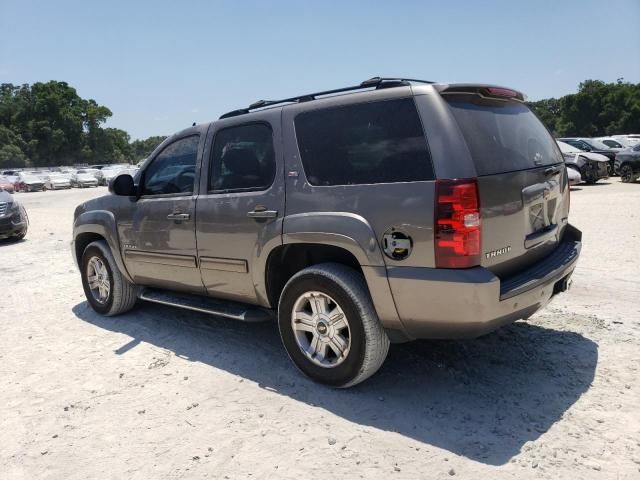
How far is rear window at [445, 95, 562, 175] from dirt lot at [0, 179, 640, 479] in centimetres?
147

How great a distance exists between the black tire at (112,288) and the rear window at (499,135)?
3766 millimetres

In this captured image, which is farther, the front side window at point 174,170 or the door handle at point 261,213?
the front side window at point 174,170

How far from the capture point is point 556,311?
4.90m

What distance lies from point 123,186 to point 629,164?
1912cm

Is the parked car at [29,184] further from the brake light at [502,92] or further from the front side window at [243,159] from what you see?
the brake light at [502,92]

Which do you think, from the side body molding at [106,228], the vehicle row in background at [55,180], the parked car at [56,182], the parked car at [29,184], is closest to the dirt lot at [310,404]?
the side body molding at [106,228]

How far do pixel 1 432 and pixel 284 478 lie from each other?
1943 millimetres

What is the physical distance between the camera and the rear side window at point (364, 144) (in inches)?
122

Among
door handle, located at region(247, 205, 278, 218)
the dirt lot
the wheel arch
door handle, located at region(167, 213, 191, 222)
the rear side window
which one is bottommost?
the dirt lot

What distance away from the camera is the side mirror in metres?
4.80

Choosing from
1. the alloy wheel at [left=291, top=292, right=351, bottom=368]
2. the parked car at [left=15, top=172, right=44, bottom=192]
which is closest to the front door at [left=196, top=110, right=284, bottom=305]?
the alloy wheel at [left=291, top=292, right=351, bottom=368]

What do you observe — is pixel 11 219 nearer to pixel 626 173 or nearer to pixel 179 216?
pixel 179 216

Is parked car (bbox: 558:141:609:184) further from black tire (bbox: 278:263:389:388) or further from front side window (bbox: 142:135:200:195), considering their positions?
black tire (bbox: 278:263:389:388)

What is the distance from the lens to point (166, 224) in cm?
455
